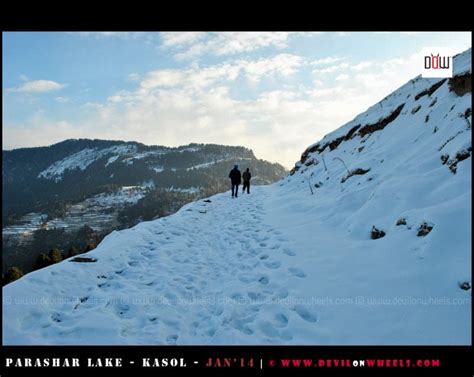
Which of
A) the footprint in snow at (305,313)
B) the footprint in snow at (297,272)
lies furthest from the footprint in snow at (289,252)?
the footprint in snow at (305,313)

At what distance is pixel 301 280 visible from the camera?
5340 mm

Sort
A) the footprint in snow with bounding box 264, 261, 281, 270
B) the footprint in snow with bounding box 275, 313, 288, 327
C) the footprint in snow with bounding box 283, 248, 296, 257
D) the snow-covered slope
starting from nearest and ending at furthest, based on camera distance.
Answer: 1. the snow-covered slope
2. the footprint in snow with bounding box 275, 313, 288, 327
3. the footprint in snow with bounding box 264, 261, 281, 270
4. the footprint in snow with bounding box 283, 248, 296, 257

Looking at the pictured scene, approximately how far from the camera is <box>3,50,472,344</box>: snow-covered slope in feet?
12.6

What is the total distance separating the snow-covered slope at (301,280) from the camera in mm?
3838

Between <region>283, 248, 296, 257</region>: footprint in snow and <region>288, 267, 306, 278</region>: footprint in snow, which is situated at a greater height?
<region>283, 248, 296, 257</region>: footprint in snow

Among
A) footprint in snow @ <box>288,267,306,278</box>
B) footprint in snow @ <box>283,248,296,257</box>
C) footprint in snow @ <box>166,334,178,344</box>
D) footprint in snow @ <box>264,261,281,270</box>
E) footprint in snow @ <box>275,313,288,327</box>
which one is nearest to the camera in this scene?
footprint in snow @ <box>166,334,178,344</box>

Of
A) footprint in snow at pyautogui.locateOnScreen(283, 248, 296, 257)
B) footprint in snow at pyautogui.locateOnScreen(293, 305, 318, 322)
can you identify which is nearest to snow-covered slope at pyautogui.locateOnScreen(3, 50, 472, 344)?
footprint in snow at pyautogui.locateOnScreen(293, 305, 318, 322)
